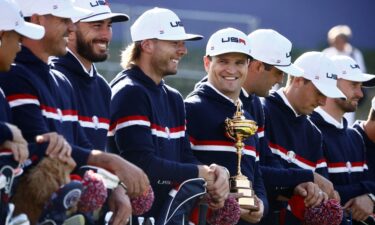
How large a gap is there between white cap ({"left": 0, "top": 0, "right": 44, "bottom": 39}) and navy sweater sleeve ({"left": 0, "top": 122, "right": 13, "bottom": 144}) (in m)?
0.73

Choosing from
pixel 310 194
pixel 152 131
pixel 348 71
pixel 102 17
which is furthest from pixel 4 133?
pixel 348 71

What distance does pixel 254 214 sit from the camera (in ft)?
29.8

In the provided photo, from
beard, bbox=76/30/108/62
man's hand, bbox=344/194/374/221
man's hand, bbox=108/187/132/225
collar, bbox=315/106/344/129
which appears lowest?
man's hand, bbox=344/194/374/221

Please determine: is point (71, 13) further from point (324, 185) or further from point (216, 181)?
point (324, 185)

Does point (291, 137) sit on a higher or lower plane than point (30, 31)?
lower

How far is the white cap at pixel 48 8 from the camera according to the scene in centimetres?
801

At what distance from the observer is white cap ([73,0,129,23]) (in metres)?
8.68

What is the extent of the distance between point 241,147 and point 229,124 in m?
0.20

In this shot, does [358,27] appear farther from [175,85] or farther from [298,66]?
[298,66]

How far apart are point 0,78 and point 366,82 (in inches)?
195

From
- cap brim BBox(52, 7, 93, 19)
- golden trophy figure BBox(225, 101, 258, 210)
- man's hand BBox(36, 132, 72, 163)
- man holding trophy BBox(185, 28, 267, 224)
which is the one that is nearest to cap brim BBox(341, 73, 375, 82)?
man holding trophy BBox(185, 28, 267, 224)

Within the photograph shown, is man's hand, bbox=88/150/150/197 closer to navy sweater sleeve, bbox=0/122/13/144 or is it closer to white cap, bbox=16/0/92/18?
navy sweater sleeve, bbox=0/122/13/144

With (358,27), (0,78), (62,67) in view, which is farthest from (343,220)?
(358,27)

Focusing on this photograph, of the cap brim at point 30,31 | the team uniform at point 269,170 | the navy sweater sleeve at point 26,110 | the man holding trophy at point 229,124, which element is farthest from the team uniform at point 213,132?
the cap brim at point 30,31
